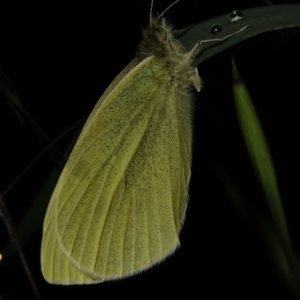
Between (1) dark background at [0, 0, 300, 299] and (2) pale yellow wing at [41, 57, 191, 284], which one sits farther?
(1) dark background at [0, 0, 300, 299]

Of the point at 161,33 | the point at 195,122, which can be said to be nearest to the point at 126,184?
the point at 195,122

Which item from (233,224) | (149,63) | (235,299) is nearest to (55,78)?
(149,63)

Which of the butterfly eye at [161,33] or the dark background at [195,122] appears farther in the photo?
the dark background at [195,122]

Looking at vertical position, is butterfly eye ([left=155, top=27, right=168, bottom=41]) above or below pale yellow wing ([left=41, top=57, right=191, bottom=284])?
above

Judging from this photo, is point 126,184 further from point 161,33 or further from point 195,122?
point 161,33

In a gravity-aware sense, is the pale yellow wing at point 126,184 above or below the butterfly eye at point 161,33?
below

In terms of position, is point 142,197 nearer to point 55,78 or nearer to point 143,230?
point 143,230
